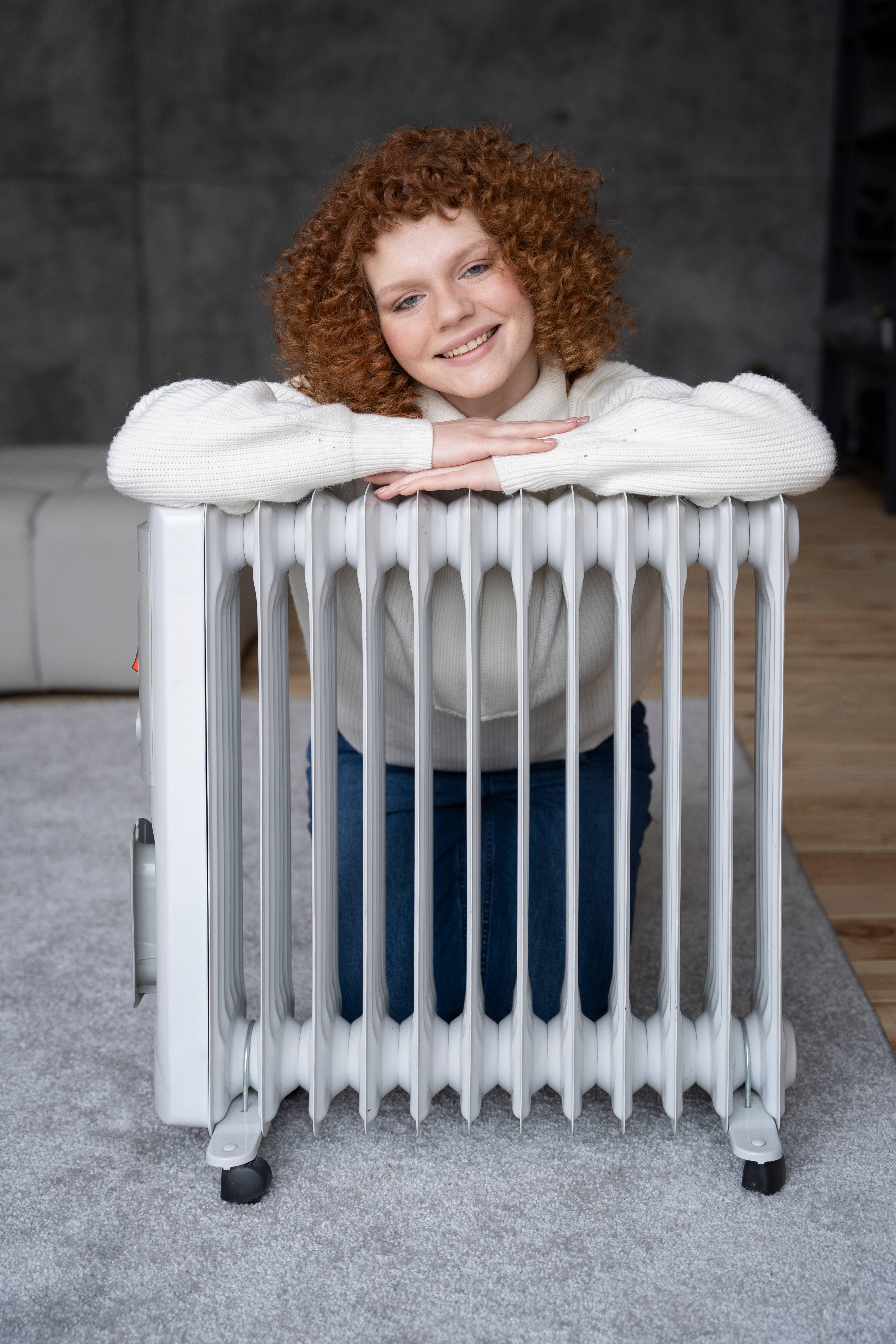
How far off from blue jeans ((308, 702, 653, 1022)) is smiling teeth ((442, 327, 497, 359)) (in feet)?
1.39

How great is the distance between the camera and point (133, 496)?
108cm

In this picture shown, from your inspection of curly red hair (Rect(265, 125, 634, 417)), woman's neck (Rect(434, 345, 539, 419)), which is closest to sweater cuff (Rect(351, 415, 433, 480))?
curly red hair (Rect(265, 125, 634, 417))

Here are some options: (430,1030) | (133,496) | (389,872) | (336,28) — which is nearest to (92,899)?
(389,872)

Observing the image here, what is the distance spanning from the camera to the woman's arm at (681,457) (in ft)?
3.48

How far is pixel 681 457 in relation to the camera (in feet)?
3.46

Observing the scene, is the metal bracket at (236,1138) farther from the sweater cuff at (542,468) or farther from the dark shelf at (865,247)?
the dark shelf at (865,247)

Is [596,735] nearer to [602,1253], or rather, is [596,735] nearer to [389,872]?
[389,872]

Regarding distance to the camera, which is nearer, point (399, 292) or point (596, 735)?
point (399, 292)

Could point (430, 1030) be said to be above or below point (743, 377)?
below

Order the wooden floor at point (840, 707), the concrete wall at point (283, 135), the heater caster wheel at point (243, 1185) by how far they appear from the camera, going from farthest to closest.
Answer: the concrete wall at point (283, 135) < the wooden floor at point (840, 707) < the heater caster wheel at point (243, 1185)

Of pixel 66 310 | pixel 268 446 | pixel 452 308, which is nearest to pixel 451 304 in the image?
pixel 452 308

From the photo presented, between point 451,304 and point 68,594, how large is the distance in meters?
1.59

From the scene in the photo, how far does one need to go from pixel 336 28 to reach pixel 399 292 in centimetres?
478

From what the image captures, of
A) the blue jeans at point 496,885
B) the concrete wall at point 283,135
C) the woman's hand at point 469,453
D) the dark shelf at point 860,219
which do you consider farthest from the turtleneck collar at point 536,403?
the concrete wall at point 283,135
